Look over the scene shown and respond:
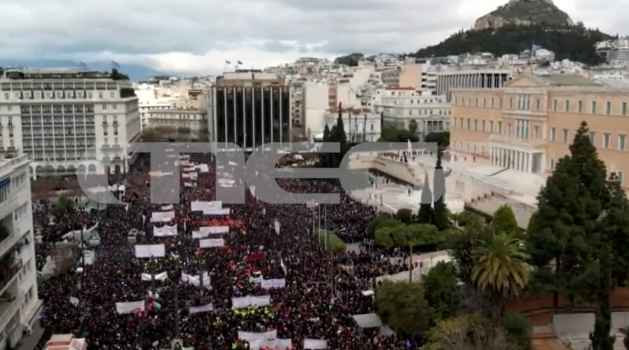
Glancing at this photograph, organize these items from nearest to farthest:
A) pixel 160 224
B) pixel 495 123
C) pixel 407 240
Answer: pixel 407 240
pixel 160 224
pixel 495 123

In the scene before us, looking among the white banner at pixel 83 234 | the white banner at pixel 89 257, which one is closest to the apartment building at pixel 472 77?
the white banner at pixel 83 234

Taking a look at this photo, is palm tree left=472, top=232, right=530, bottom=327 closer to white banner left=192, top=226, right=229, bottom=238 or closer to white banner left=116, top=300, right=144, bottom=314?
white banner left=116, top=300, right=144, bottom=314

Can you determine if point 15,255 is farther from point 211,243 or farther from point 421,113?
point 421,113

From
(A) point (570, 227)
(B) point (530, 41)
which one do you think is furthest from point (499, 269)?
(B) point (530, 41)

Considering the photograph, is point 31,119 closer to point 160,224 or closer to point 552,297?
point 160,224

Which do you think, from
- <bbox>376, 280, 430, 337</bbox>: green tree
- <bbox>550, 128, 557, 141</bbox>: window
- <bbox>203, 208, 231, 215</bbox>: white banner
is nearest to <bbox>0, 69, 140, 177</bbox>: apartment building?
<bbox>203, 208, 231, 215</bbox>: white banner

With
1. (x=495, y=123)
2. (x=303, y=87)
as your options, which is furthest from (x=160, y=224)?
(x=303, y=87)
